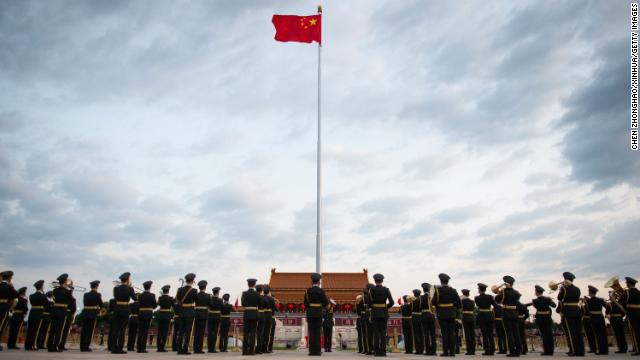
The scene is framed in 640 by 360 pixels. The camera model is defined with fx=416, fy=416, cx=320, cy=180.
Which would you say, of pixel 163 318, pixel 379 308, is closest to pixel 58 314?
pixel 163 318

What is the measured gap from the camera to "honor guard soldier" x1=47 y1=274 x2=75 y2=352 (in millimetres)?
10734

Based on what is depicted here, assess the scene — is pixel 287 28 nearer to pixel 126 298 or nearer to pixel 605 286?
pixel 126 298

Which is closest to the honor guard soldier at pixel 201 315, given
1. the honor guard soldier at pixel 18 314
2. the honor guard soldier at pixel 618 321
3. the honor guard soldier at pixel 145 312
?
the honor guard soldier at pixel 145 312

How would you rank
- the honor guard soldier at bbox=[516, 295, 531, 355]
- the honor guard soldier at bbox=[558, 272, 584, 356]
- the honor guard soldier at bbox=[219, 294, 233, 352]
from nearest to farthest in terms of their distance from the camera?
the honor guard soldier at bbox=[558, 272, 584, 356] < the honor guard soldier at bbox=[516, 295, 531, 355] < the honor guard soldier at bbox=[219, 294, 233, 352]

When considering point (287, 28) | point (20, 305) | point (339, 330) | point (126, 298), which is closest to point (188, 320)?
point (126, 298)

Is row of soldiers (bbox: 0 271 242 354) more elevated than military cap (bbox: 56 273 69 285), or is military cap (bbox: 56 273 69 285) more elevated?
military cap (bbox: 56 273 69 285)

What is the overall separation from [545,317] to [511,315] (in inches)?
33.8

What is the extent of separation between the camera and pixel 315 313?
33.5 ft

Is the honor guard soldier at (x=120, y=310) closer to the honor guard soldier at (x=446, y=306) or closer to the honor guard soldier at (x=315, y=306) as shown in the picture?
the honor guard soldier at (x=315, y=306)

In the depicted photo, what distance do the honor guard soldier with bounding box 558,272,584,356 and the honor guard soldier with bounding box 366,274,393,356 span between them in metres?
4.71

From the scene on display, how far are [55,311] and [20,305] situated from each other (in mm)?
2235

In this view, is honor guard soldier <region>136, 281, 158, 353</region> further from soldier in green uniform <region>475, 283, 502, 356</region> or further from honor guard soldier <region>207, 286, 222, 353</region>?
soldier in green uniform <region>475, 283, 502, 356</region>

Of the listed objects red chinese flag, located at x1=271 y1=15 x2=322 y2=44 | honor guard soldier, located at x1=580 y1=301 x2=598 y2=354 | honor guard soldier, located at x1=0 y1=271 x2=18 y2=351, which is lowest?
honor guard soldier, located at x1=580 y1=301 x2=598 y2=354

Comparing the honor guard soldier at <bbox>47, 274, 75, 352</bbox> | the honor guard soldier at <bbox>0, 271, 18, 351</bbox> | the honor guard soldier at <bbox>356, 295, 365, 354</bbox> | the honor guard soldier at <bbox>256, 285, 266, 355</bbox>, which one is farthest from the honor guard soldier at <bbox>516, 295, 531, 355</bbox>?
the honor guard soldier at <bbox>0, 271, 18, 351</bbox>
